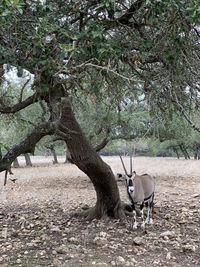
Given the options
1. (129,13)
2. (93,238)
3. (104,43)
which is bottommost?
(93,238)

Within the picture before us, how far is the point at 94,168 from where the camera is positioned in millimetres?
8734

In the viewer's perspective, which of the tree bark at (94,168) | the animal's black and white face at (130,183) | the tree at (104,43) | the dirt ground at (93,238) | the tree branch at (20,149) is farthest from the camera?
the tree bark at (94,168)

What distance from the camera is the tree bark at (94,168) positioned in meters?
8.39

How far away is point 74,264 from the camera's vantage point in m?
5.82

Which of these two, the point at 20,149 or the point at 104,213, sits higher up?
the point at 20,149

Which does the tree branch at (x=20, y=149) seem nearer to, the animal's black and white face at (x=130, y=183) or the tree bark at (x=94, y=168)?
the tree bark at (x=94, y=168)

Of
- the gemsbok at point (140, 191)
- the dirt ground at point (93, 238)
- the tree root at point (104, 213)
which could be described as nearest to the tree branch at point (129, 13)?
the gemsbok at point (140, 191)

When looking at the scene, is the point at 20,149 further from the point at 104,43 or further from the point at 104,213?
the point at 104,43

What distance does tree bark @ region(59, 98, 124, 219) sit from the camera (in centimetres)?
839

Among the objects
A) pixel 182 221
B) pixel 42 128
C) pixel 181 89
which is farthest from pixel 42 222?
pixel 181 89

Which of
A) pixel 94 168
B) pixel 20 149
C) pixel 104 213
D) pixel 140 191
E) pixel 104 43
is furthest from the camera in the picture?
pixel 104 213

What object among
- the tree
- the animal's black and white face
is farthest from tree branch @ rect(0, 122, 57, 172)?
the animal's black and white face

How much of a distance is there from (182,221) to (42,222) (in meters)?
3.06

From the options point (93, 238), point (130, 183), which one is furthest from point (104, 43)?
point (93, 238)
